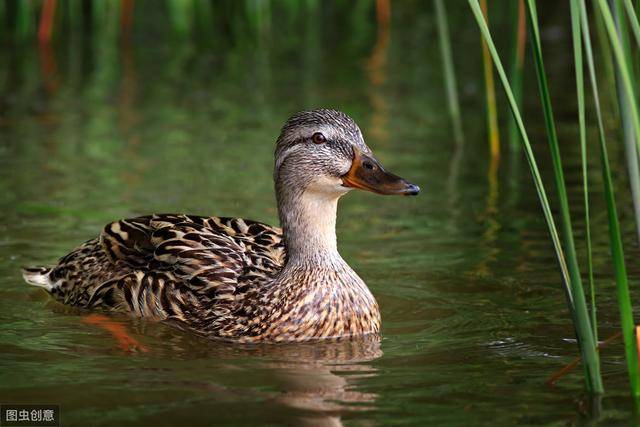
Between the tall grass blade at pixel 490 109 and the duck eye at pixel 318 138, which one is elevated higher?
the tall grass blade at pixel 490 109

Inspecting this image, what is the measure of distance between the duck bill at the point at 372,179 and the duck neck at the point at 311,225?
0.93 ft

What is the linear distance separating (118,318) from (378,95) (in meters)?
8.42

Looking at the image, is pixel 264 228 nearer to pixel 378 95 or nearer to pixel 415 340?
pixel 415 340

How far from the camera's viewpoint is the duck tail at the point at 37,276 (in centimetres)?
870

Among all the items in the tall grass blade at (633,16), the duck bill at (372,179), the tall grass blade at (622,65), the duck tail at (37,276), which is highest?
the tall grass blade at (633,16)

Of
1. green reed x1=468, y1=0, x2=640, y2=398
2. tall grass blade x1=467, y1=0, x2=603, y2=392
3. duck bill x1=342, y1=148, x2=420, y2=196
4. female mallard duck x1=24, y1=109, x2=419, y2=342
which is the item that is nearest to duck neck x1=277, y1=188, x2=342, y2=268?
female mallard duck x1=24, y1=109, x2=419, y2=342

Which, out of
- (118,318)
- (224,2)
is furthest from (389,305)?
(224,2)

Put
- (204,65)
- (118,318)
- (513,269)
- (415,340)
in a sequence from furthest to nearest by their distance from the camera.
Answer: (204,65)
(513,269)
(118,318)
(415,340)

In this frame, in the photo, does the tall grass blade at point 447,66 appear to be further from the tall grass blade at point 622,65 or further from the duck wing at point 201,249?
the tall grass blade at point 622,65

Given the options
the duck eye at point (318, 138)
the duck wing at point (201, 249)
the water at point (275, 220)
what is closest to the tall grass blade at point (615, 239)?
the water at point (275, 220)

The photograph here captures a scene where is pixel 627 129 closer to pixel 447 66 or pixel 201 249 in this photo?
pixel 201 249

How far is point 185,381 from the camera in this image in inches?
258

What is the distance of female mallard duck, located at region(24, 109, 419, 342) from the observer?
7629 mm

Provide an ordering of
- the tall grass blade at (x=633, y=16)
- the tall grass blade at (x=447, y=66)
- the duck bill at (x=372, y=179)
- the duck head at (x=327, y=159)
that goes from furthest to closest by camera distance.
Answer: the tall grass blade at (x=447, y=66) → the duck head at (x=327, y=159) → the duck bill at (x=372, y=179) → the tall grass blade at (x=633, y=16)
